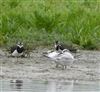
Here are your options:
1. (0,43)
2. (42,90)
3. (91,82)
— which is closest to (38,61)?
(0,43)

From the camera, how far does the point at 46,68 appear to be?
42.7ft

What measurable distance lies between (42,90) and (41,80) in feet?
4.90

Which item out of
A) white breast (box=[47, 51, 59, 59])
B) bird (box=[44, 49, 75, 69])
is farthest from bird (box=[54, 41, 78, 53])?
bird (box=[44, 49, 75, 69])

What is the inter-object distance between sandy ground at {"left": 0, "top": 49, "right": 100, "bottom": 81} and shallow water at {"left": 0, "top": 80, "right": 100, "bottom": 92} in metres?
0.53

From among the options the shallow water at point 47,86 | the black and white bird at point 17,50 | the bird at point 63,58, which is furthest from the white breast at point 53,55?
the shallow water at point 47,86

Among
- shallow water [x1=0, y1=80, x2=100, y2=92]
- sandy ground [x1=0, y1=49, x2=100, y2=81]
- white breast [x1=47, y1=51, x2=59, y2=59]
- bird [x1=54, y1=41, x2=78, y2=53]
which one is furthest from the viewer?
bird [x1=54, y1=41, x2=78, y2=53]

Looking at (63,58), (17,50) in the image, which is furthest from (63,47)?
(63,58)

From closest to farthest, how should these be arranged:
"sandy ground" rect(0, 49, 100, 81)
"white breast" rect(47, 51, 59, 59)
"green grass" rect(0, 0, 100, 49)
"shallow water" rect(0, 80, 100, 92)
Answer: "shallow water" rect(0, 80, 100, 92), "sandy ground" rect(0, 49, 100, 81), "white breast" rect(47, 51, 59, 59), "green grass" rect(0, 0, 100, 49)

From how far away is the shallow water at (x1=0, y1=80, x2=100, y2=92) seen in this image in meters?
10.0

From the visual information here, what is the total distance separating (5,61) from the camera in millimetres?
13867

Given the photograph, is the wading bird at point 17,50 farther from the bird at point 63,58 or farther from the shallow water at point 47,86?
the shallow water at point 47,86

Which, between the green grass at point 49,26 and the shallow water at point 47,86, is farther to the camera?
the green grass at point 49,26

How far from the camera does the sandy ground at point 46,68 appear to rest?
39.1 feet

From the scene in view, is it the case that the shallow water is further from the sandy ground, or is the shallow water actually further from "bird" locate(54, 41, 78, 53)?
"bird" locate(54, 41, 78, 53)
